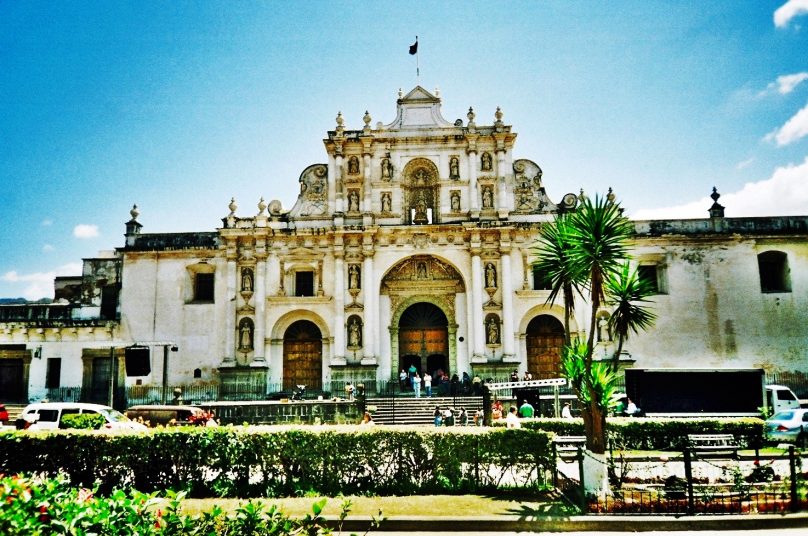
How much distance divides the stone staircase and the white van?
1216 cm

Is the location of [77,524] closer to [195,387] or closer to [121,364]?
[195,387]

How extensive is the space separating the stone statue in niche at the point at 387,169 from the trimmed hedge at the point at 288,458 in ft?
66.8

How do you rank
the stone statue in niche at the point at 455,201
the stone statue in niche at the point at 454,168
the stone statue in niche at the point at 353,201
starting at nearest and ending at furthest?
the stone statue in niche at the point at 455,201, the stone statue in niche at the point at 454,168, the stone statue in niche at the point at 353,201

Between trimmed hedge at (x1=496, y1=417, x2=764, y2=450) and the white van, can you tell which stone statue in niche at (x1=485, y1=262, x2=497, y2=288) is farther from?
the white van

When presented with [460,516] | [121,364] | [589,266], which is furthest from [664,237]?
[121,364]

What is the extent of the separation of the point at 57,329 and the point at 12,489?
29.5 m

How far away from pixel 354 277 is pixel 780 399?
19.5 metres

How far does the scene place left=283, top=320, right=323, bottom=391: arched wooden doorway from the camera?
29.8 m

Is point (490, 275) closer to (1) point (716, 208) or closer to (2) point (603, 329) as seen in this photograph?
(2) point (603, 329)

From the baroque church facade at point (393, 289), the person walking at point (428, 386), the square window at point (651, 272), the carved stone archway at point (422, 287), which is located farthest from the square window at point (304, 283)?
the square window at point (651, 272)

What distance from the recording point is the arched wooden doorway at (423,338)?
3011 cm

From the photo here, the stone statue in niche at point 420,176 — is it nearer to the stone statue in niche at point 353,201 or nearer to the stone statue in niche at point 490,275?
the stone statue in niche at point 353,201

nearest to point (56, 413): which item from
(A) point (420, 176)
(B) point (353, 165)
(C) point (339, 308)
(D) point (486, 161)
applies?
(C) point (339, 308)

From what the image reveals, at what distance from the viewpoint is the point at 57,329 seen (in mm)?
29891
